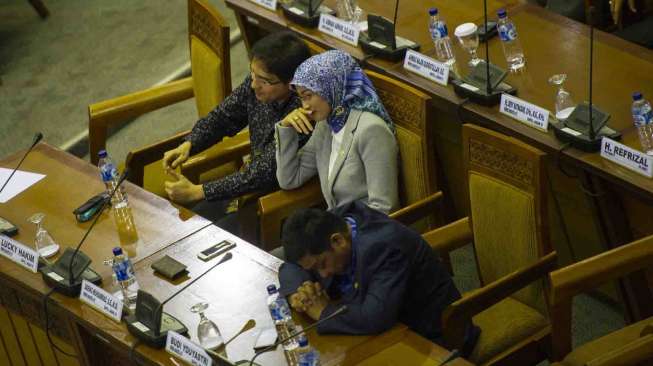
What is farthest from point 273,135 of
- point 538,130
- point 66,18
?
point 66,18

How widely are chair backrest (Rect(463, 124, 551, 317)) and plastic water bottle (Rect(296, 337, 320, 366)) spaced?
84 cm

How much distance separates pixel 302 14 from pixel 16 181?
1.36 m

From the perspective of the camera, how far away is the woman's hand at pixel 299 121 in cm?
409

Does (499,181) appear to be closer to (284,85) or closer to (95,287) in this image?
(284,85)

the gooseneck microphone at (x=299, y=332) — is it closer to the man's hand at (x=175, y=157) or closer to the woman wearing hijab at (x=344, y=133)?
the woman wearing hijab at (x=344, y=133)

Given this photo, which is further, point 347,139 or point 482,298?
point 347,139

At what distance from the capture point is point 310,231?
10.6ft

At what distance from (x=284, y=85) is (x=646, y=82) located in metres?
1.24

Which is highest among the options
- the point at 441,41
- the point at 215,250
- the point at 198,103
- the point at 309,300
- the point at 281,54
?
the point at 281,54

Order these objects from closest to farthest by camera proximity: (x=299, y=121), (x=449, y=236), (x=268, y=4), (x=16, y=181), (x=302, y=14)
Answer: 1. (x=449, y=236)
2. (x=299, y=121)
3. (x=16, y=181)
4. (x=302, y=14)
5. (x=268, y=4)

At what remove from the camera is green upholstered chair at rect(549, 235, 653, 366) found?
10.7 ft

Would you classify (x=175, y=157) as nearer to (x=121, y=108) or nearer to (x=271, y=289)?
(x=121, y=108)

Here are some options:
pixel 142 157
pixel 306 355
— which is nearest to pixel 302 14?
pixel 142 157

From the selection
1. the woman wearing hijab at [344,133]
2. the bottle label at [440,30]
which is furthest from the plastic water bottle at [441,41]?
the woman wearing hijab at [344,133]
